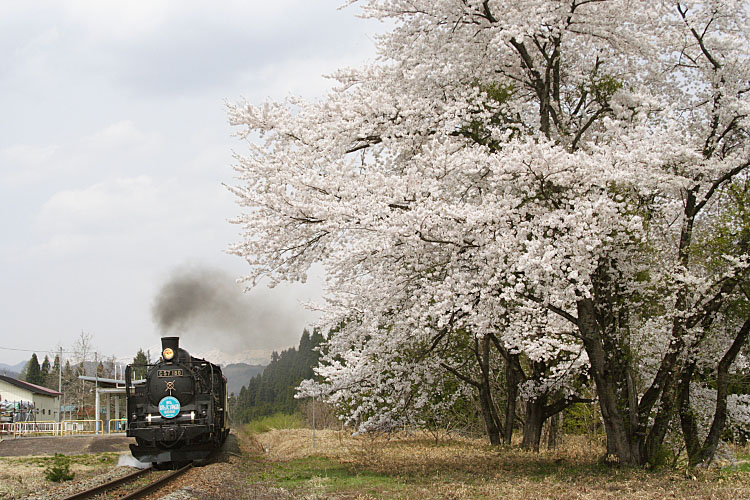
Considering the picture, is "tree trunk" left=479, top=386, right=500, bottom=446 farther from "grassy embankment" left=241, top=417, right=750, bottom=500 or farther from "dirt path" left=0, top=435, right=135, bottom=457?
"dirt path" left=0, top=435, right=135, bottom=457

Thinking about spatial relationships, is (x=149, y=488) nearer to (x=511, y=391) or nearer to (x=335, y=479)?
(x=335, y=479)

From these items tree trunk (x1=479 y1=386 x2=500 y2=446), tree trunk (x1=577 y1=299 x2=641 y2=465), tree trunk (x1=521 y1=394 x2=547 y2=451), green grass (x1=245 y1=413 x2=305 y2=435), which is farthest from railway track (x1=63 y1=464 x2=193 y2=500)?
green grass (x1=245 y1=413 x2=305 y2=435)

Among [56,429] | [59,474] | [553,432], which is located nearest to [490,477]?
[59,474]

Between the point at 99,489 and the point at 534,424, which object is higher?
the point at 534,424

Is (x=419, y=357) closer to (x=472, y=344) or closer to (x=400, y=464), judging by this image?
(x=400, y=464)

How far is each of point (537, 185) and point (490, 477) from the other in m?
5.12

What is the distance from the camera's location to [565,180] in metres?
10.1

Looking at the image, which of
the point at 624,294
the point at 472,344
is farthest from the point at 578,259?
the point at 472,344

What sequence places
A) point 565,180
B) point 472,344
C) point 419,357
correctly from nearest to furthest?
point 565,180
point 419,357
point 472,344

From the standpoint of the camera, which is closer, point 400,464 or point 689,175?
point 689,175

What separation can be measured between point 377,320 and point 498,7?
614 centimetres

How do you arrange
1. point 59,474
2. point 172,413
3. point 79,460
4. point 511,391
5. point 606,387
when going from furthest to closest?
point 79,460 → point 511,391 → point 172,413 → point 59,474 → point 606,387

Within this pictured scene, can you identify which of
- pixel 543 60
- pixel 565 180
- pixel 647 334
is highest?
pixel 543 60

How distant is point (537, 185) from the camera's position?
1047cm
